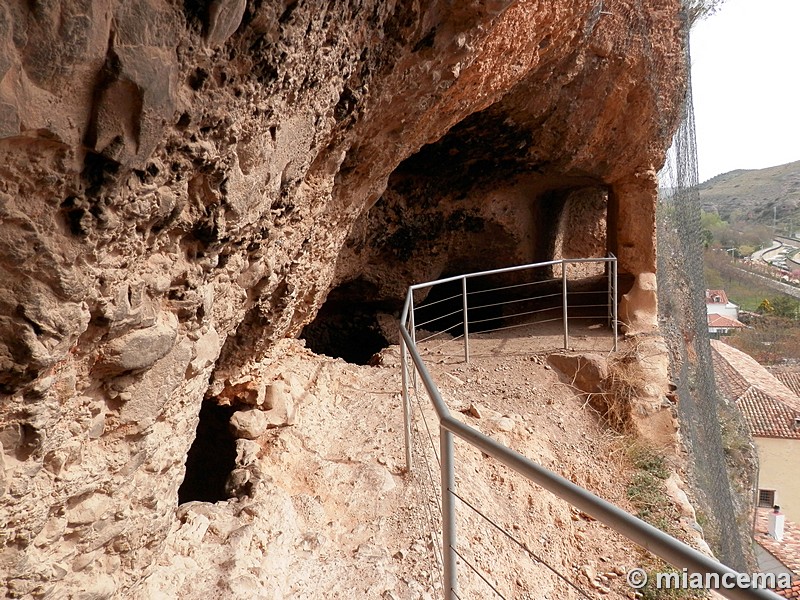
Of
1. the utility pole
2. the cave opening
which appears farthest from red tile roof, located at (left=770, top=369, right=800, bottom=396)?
the cave opening

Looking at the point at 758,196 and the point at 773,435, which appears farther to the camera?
the point at 758,196

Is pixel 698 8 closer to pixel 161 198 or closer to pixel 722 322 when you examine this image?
pixel 161 198

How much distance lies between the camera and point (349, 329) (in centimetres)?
773

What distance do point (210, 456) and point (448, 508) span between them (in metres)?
2.82

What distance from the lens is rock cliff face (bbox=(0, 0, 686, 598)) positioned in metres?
1.35

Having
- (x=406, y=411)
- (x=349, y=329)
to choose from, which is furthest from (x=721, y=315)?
(x=406, y=411)

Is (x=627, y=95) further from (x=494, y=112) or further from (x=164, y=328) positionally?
(x=164, y=328)

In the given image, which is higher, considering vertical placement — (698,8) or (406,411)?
(698,8)

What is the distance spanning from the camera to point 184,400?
2.30 m

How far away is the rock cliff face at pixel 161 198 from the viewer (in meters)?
1.35

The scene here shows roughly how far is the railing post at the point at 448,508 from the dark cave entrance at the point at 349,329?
576 cm

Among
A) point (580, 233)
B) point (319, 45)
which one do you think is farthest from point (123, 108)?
point (580, 233)

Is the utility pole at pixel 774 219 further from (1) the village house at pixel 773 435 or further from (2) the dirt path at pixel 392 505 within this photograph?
(2) the dirt path at pixel 392 505

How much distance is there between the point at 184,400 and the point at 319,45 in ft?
4.95
